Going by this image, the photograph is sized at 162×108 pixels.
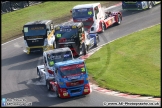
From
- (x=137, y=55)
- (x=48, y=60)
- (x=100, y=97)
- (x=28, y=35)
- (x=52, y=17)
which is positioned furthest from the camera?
(x=52, y=17)

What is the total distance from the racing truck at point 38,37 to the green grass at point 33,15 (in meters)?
6.64

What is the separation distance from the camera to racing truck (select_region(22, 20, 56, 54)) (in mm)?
40344

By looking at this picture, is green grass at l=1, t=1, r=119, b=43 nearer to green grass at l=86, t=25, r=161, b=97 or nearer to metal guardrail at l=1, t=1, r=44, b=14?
metal guardrail at l=1, t=1, r=44, b=14

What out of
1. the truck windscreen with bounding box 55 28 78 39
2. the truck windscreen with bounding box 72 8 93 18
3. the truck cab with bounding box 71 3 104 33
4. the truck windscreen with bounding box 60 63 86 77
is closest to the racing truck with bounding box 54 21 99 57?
the truck windscreen with bounding box 55 28 78 39

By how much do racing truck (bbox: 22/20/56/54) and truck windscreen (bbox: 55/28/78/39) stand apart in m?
1.34

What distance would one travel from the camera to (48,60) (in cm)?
3198

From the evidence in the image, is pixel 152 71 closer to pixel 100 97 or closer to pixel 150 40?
pixel 100 97

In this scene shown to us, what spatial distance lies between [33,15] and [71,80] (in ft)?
87.2

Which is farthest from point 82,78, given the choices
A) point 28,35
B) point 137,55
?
point 28,35

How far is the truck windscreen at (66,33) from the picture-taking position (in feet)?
128

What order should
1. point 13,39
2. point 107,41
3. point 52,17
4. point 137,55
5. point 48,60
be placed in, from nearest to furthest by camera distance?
point 48,60 < point 137,55 < point 107,41 < point 13,39 < point 52,17

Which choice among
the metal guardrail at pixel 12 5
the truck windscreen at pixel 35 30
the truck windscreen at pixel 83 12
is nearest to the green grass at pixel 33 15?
the metal guardrail at pixel 12 5

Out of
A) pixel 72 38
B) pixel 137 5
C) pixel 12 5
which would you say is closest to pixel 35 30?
pixel 72 38

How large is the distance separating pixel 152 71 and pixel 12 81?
921 centimetres
